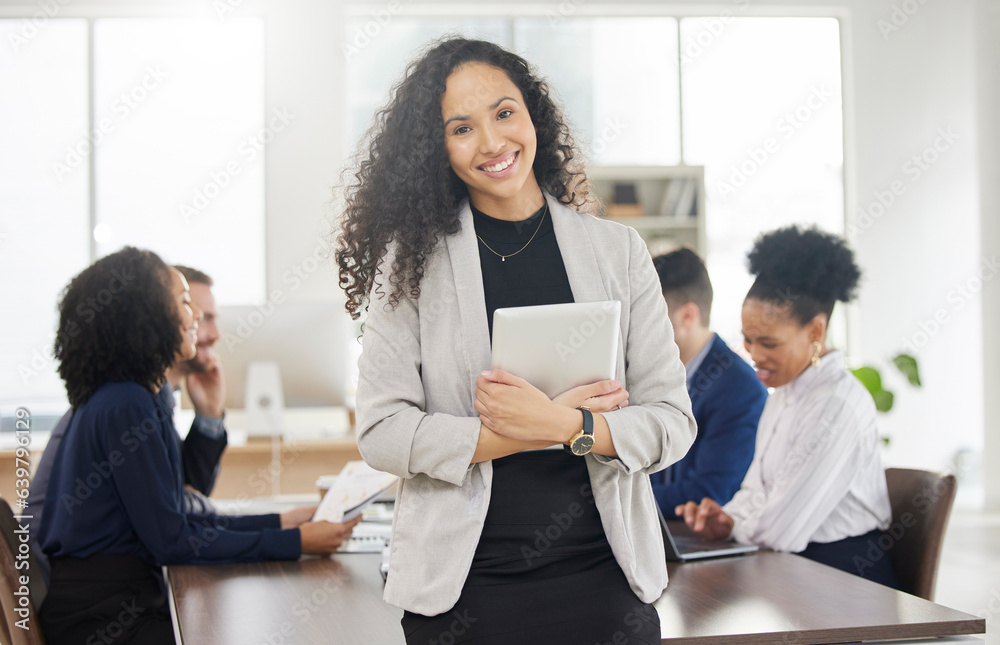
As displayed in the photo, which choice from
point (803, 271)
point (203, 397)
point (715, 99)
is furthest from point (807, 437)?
point (715, 99)

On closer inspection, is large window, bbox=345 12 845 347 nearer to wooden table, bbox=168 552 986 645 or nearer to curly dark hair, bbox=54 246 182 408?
curly dark hair, bbox=54 246 182 408

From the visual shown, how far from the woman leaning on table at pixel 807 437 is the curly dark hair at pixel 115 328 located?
137cm

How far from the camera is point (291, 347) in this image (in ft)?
11.4

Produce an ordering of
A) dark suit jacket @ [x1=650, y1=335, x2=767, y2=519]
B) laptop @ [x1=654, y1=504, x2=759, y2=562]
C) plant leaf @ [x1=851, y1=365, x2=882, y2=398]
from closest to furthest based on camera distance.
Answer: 1. laptop @ [x1=654, y1=504, x2=759, y2=562]
2. dark suit jacket @ [x1=650, y1=335, x2=767, y2=519]
3. plant leaf @ [x1=851, y1=365, x2=882, y2=398]

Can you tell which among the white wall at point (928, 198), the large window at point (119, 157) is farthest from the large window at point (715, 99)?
the large window at point (119, 157)

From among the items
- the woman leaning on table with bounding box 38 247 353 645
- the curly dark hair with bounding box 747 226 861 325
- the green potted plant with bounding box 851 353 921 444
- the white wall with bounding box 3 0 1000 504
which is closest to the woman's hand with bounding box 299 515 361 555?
the woman leaning on table with bounding box 38 247 353 645

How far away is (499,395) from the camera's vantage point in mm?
1185

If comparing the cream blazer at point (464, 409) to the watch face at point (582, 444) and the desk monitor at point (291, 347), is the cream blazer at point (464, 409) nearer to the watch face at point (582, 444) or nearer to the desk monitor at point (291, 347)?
the watch face at point (582, 444)

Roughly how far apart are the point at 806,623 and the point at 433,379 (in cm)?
73

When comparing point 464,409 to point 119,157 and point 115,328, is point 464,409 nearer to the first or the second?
point 115,328

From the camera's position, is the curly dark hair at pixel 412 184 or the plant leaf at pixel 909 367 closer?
the curly dark hair at pixel 412 184

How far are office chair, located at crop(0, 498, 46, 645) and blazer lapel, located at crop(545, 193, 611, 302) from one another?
134cm

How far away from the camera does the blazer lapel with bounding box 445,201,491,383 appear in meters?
1.27

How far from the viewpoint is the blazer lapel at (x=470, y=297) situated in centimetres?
127
